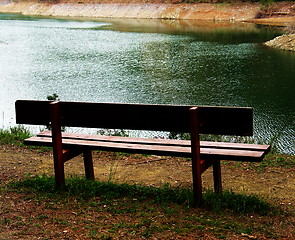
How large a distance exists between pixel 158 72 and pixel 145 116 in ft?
54.6

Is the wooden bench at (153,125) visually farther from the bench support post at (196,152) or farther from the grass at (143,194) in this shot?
the grass at (143,194)

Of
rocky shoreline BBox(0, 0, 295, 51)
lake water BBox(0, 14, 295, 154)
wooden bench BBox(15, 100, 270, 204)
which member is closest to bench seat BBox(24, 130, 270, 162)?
wooden bench BBox(15, 100, 270, 204)

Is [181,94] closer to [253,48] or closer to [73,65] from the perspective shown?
[73,65]

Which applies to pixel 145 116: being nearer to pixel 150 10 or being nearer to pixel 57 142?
pixel 57 142

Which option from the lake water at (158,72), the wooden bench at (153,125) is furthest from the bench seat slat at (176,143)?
the lake water at (158,72)

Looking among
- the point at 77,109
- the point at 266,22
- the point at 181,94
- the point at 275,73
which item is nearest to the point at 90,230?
the point at 77,109

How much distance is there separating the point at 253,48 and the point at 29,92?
670 inches

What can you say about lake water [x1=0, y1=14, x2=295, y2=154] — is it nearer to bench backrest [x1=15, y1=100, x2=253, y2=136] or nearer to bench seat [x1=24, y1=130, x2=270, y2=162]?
bench seat [x1=24, y1=130, x2=270, y2=162]

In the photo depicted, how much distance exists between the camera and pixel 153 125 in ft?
13.9

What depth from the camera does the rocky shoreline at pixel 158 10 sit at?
48688 mm

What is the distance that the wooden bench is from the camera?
13.2 feet

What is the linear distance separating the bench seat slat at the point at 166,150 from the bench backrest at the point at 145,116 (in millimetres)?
238

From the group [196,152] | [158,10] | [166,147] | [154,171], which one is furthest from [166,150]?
[158,10]

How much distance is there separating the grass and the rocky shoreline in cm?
3551
